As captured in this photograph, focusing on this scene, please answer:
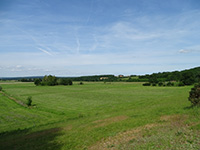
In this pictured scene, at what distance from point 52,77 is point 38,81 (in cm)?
1407

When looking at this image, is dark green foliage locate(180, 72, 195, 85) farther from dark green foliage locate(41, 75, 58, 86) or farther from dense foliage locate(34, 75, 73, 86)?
dark green foliage locate(41, 75, 58, 86)

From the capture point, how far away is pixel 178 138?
372 inches

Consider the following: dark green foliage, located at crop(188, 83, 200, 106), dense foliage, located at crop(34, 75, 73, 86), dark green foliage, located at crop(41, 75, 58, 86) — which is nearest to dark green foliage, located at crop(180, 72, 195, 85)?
dense foliage, located at crop(34, 75, 73, 86)

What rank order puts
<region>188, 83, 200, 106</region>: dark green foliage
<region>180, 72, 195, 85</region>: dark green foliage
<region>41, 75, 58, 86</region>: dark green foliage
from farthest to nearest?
<region>41, 75, 58, 86</region>: dark green foliage
<region>180, 72, 195, 85</region>: dark green foliage
<region>188, 83, 200, 106</region>: dark green foliage

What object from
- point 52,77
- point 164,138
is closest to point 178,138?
point 164,138

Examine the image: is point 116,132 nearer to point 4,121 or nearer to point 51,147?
point 51,147

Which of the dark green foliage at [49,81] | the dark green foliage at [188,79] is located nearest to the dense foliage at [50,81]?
the dark green foliage at [49,81]

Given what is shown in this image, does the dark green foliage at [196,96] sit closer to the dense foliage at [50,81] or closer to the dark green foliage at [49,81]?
the dense foliage at [50,81]

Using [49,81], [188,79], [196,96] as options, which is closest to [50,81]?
[49,81]

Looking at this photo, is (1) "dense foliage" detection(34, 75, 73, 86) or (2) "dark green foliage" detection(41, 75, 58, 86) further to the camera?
(1) "dense foliage" detection(34, 75, 73, 86)

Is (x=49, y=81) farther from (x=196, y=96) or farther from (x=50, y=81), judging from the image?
(x=196, y=96)

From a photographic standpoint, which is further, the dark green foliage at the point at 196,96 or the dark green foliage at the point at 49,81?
the dark green foliage at the point at 49,81

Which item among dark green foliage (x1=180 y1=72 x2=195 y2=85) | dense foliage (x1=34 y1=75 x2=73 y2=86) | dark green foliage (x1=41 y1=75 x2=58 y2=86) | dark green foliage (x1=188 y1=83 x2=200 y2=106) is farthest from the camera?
dense foliage (x1=34 y1=75 x2=73 y2=86)

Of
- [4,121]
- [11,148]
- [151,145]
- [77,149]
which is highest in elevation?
[151,145]
